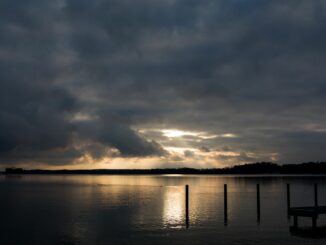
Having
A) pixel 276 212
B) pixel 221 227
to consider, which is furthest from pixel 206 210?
pixel 221 227

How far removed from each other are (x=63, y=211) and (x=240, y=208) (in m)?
23.5

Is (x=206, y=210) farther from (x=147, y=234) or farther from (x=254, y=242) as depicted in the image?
(x=254, y=242)

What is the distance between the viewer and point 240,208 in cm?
5488

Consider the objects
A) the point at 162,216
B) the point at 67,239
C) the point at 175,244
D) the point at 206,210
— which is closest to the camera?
the point at 175,244

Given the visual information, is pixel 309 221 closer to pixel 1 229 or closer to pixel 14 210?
pixel 1 229

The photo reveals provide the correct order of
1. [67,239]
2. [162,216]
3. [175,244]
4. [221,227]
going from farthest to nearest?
[162,216], [221,227], [67,239], [175,244]

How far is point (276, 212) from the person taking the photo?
1954 inches

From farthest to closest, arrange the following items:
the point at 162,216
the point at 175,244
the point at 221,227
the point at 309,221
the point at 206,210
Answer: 1. the point at 206,210
2. the point at 162,216
3. the point at 309,221
4. the point at 221,227
5. the point at 175,244

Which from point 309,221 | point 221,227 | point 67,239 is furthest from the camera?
point 309,221

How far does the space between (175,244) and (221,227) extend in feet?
30.5

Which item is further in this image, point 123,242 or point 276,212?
point 276,212

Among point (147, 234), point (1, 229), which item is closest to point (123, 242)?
point (147, 234)

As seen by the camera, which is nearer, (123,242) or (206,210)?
(123,242)

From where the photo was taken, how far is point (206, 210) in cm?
5312
